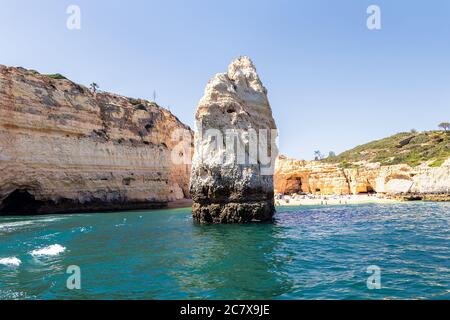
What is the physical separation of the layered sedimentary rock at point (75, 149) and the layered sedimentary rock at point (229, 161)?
24.8m

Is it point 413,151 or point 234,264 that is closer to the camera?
point 234,264

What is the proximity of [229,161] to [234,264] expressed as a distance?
1306 centimetres

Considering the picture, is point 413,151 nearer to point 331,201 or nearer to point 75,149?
point 331,201

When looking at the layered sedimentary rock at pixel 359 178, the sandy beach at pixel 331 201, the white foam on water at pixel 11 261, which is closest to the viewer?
the white foam on water at pixel 11 261

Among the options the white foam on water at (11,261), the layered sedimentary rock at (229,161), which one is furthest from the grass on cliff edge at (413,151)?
the white foam on water at (11,261)

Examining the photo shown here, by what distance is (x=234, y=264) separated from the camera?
12172mm

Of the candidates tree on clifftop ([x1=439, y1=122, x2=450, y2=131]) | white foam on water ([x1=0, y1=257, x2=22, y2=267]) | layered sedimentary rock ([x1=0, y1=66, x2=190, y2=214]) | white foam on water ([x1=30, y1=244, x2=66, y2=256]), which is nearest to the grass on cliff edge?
tree on clifftop ([x1=439, y1=122, x2=450, y2=131])

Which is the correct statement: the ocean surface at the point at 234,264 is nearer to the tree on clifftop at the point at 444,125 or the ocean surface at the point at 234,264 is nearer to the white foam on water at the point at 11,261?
the white foam on water at the point at 11,261

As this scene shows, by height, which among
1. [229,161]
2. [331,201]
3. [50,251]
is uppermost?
[229,161]

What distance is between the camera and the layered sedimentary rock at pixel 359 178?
176ft

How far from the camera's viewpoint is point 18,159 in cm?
3847

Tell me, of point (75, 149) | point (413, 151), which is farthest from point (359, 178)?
point (75, 149)

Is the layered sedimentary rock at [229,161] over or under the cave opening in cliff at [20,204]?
over
